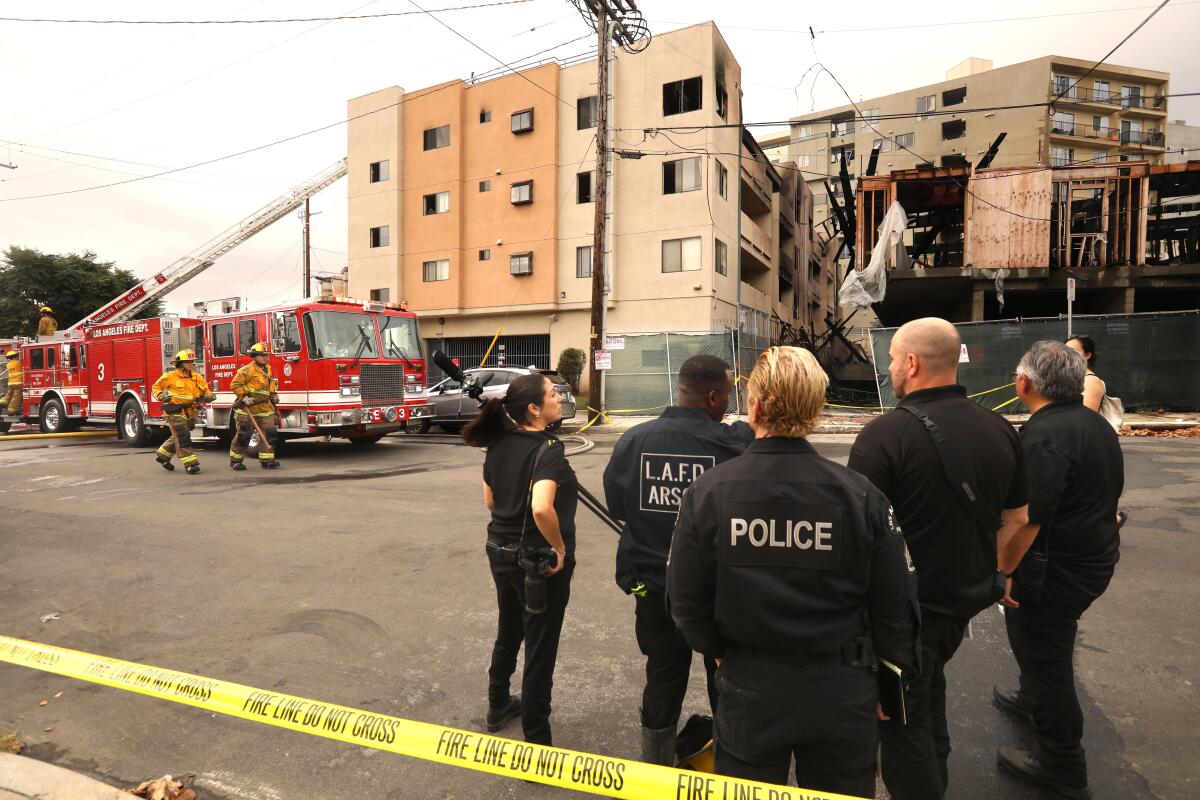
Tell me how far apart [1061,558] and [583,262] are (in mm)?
24789

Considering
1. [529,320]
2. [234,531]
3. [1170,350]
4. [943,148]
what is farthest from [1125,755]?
[943,148]

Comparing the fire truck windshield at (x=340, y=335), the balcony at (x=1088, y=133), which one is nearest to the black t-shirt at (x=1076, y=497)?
the fire truck windshield at (x=340, y=335)

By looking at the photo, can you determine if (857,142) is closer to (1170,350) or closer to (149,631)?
(1170,350)

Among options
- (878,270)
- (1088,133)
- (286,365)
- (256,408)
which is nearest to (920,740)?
(256,408)

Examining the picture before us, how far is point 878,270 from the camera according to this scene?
2108 cm

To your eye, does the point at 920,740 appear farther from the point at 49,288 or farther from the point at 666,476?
the point at 49,288

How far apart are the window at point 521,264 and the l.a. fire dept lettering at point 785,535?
2631cm

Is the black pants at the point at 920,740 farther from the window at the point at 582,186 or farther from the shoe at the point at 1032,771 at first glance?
the window at the point at 582,186

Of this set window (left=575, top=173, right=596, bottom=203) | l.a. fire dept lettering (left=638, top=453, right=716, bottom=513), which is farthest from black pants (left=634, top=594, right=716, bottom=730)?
window (left=575, top=173, right=596, bottom=203)

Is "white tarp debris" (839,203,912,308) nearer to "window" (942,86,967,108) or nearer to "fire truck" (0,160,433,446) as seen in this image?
"fire truck" (0,160,433,446)

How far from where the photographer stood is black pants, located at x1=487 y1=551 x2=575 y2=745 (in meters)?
3.03

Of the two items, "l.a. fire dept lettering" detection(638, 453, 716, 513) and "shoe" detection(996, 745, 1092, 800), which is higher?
"l.a. fire dept lettering" detection(638, 453, 716, 513)

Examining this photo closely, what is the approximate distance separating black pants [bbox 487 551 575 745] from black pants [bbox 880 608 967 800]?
1436 millimetres

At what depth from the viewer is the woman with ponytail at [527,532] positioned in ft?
9.86
